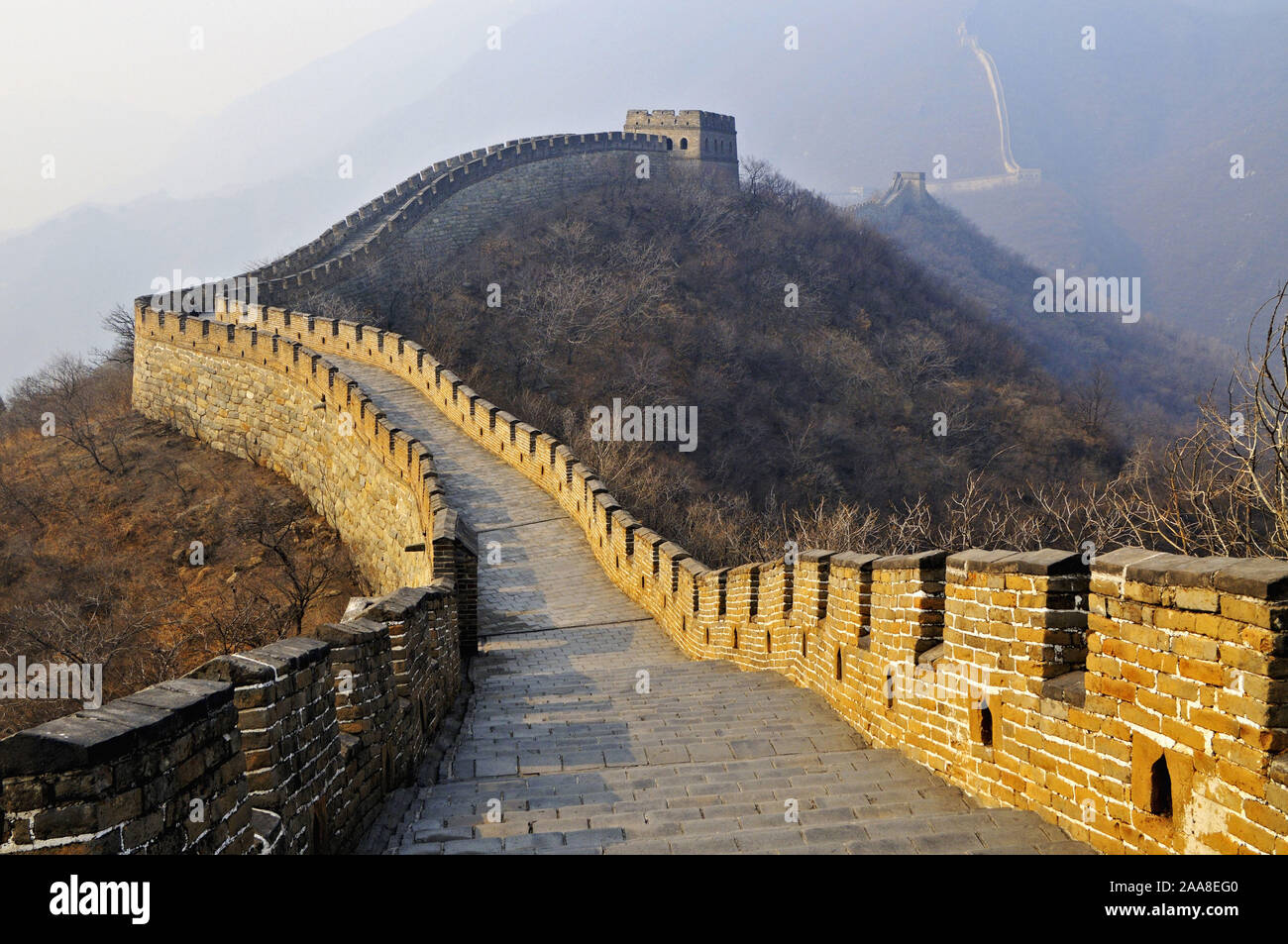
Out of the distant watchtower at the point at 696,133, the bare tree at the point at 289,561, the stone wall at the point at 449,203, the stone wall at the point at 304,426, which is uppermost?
the distant watchtower at the point at 696,133

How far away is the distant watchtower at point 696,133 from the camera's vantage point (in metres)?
56.3

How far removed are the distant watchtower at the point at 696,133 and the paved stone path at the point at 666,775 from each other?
47.3 meters

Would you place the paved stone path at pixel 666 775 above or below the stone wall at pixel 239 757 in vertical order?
below

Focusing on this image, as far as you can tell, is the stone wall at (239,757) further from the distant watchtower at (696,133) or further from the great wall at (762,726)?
the distant watchtower at (696,133)

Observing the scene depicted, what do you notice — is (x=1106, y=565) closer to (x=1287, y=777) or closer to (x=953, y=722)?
(x=1287, y=777)

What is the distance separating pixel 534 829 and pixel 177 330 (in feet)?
81.8

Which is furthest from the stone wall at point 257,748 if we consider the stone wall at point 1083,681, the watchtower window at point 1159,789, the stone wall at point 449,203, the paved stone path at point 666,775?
the stone wall at point 449,203

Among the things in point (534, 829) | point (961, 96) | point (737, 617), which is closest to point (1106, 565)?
point (534, 829)

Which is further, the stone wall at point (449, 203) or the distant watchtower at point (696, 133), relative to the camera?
the distant watchtower at point (696, 133)

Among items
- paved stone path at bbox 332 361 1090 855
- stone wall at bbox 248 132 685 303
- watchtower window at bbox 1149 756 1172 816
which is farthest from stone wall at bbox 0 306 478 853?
stone wall at bbox 248 132 685 303

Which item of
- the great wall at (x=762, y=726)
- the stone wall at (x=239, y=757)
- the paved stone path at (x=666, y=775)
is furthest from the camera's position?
the paved stone path at (x=666, y=775)

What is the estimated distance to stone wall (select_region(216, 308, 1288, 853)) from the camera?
121 inches

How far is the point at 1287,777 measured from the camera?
2.91 metres

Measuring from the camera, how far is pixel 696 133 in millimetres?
56594
